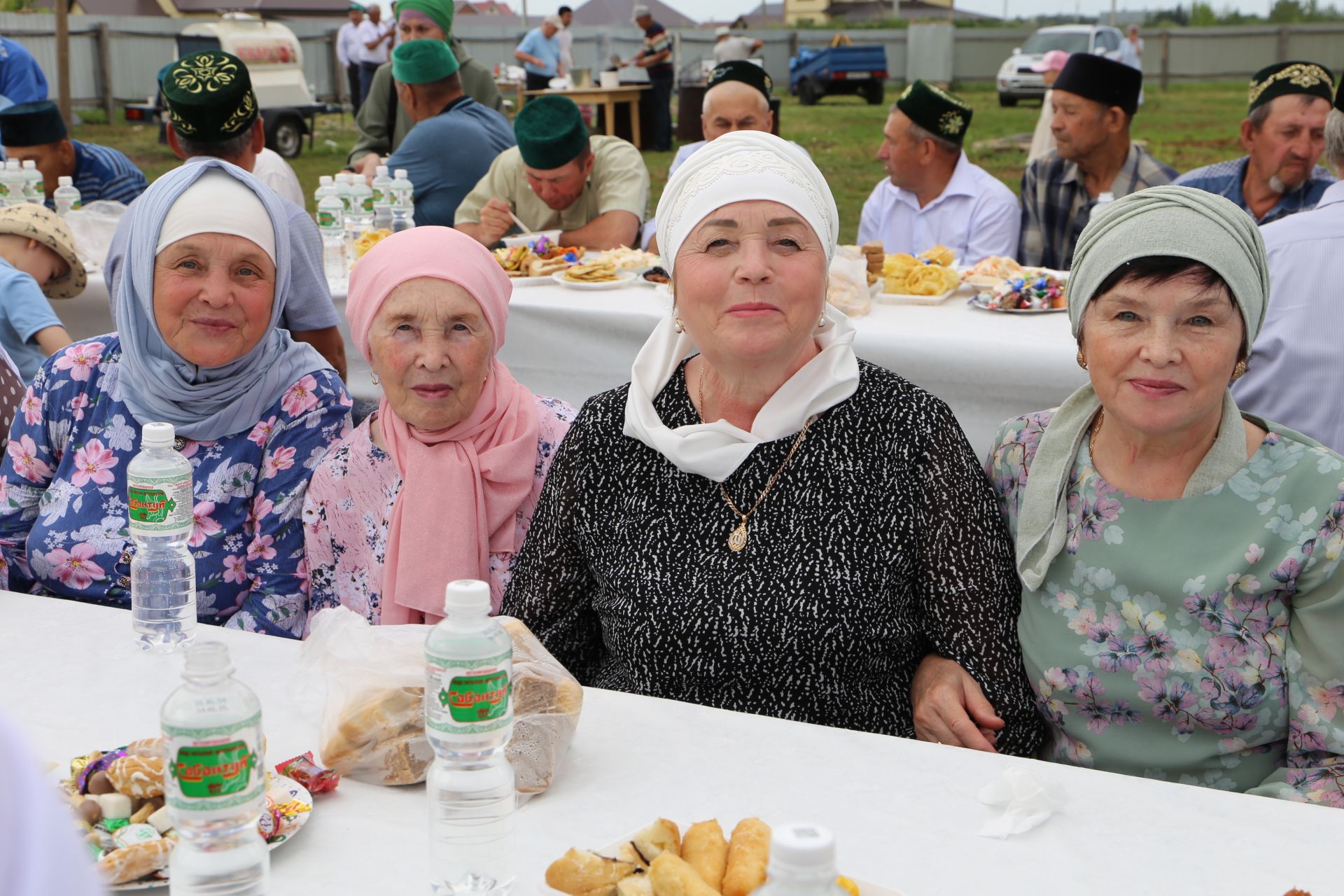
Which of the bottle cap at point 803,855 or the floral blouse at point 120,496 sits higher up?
the bottle cap at point 803,855

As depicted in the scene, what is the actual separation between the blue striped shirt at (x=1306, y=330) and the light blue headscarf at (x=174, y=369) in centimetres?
239

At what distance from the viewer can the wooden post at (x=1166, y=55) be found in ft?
106

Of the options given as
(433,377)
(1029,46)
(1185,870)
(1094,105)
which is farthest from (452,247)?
(1029,46)

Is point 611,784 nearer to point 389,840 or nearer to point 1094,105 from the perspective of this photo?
point 389,840

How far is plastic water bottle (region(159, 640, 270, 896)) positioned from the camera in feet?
4.17

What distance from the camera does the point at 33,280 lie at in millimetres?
3988

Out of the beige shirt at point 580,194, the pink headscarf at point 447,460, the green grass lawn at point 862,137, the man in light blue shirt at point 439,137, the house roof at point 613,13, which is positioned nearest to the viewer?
the pink headscarf at point 447,460

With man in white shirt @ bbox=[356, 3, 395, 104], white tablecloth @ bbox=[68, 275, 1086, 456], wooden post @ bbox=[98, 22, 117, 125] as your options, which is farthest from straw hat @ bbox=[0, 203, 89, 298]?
wooden post @ bbox=[98, 22, 117, 125]

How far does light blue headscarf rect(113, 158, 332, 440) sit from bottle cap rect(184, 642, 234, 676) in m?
1.48

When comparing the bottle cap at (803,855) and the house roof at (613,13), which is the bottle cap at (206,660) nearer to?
the bottle cap at (803,855)

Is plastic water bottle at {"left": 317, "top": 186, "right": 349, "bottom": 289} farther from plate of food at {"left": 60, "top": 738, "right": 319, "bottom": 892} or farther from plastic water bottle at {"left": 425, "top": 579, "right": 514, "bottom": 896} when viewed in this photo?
plastic water bottle at {"left": 425, "top": 579, "right": 514, "bottom": 896}

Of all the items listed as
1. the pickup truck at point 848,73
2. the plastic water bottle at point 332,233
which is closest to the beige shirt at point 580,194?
the plastic water bottle at point 332,233

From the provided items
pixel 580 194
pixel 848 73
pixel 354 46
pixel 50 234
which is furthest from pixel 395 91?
pixel 848 73

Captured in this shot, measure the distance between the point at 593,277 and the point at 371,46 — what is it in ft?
51.2
